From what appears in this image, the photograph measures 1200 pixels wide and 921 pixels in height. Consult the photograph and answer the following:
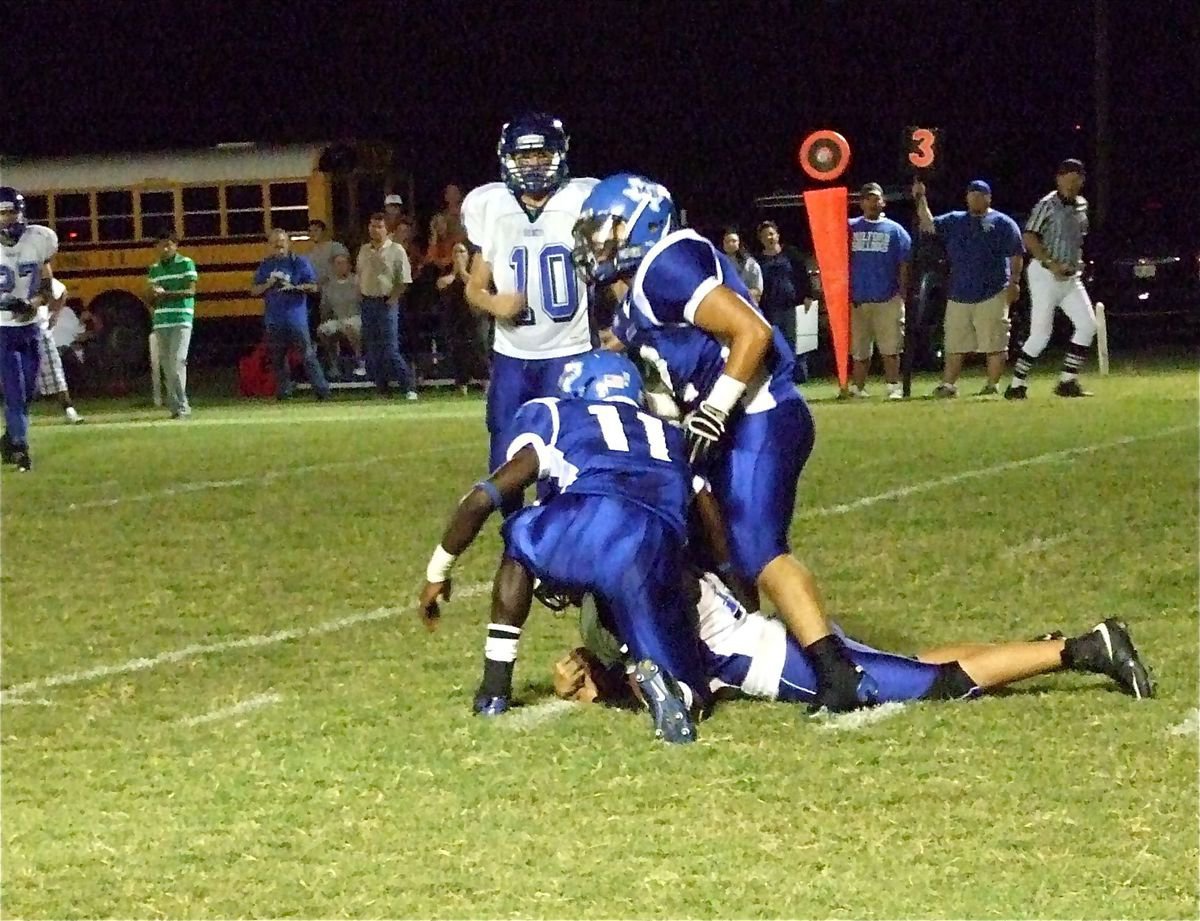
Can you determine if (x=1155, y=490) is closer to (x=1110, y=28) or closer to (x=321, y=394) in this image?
(x=321, y=394)

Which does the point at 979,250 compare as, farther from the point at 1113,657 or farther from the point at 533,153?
the point at 1113,657

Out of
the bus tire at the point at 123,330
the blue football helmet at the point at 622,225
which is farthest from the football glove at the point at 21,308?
the bus tire at the point at 123,330

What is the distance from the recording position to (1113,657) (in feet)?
18.3

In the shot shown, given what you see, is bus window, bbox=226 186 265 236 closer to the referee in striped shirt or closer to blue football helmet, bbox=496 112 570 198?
the referee in striped shirt

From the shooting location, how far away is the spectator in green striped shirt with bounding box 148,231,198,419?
676 inches

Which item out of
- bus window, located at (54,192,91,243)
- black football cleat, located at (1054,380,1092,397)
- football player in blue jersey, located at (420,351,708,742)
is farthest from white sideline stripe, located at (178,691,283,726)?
bus window, located at (54,192,91,243)

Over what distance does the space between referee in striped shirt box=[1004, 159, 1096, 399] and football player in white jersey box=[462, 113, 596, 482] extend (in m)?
8.92

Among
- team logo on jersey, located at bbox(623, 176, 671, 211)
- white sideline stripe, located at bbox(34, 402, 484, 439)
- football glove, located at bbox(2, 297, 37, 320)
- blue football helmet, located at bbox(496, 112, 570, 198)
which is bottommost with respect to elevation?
white sideline stripe, located at bbox(34, 402, 484, 439)

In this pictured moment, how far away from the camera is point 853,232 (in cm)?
1664

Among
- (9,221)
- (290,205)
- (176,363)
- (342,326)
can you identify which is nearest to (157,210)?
(290,205)

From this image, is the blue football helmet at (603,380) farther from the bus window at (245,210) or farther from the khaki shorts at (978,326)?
the bus window at (245,210)

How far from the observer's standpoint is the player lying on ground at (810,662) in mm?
5594

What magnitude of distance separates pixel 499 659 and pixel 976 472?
570cm

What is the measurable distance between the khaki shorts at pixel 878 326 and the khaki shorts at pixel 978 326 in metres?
0.43
